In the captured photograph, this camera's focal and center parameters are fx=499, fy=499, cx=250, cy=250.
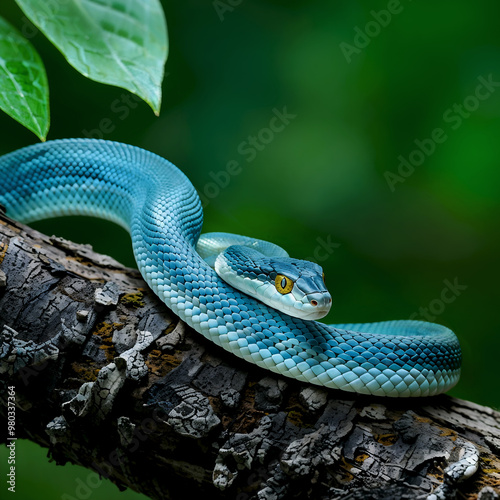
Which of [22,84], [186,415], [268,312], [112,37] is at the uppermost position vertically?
[112,37]

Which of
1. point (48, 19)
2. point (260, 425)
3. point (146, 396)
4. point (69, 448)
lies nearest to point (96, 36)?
point (48, 19)

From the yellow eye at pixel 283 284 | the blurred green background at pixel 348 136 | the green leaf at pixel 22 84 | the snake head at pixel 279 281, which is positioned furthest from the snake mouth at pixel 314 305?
the blurred green background at pixel 348 136

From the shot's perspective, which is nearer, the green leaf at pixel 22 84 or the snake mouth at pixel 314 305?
the green leaf at pixel 22 84

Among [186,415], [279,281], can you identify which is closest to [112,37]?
[279,281]

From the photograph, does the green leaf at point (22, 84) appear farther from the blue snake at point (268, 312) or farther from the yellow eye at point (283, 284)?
the yellow eye at point (283, 284)

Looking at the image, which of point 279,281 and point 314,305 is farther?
point 279,281

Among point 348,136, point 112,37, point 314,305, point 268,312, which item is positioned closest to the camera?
point 112,37

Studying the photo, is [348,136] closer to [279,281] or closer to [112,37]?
[279,281]
